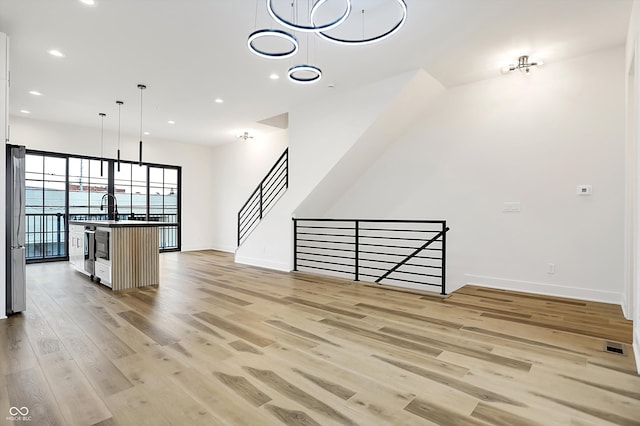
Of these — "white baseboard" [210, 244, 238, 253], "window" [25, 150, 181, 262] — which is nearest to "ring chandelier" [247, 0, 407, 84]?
"window" [25, 150, 181, 262]

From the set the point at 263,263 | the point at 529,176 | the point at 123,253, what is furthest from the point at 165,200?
the point at 529,176

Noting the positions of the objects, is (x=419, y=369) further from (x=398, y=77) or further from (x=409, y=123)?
(x=409, y=123)

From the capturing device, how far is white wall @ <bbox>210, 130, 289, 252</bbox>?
28.1 feet

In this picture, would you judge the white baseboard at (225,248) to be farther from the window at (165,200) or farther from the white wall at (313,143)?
the white wall at (313,143)

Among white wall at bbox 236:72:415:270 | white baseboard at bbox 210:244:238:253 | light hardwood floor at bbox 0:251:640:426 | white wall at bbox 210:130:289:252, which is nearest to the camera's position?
light hardwood floor at bbox 0:251:640:426

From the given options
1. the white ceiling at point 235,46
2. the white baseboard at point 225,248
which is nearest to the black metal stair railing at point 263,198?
the white baseboard at point 225,248

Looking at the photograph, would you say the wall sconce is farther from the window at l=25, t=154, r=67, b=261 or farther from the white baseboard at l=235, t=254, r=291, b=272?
the window at l=25, t=154, r=67, b=261

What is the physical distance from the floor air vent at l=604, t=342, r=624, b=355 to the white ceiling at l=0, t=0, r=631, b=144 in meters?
3.12

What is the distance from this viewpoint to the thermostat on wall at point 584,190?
14.1ft

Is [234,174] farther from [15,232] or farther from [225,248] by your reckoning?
[15,232]

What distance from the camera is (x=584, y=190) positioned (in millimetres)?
4328

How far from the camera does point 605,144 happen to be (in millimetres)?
4215

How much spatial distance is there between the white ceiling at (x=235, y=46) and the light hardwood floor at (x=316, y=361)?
10.0 ft

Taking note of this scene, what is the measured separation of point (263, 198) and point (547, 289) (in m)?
5.84
